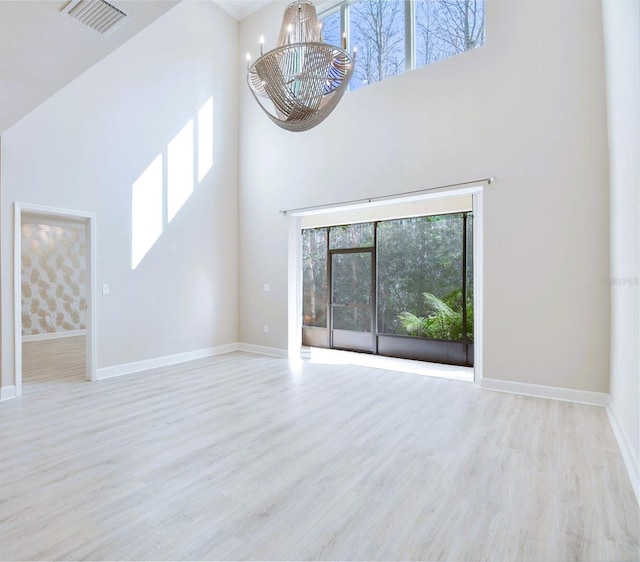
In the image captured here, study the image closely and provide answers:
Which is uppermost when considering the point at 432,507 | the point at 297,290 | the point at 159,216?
the point at 159,216

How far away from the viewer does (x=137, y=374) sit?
16.2 ft

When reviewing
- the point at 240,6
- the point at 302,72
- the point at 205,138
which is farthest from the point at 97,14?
the point at 240,6

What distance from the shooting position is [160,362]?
5.41 meters

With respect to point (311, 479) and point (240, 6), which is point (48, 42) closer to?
point (311, 479)

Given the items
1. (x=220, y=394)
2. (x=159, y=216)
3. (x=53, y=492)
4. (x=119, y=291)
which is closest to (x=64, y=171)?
(x=159, y=216)

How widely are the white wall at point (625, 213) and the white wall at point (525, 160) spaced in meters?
0.26

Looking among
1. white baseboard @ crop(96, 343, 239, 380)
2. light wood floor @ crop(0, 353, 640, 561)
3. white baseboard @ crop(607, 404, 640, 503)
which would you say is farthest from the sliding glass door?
white baseboard @ crop(607, 404, 640, 503)

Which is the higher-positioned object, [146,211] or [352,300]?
[146,211]

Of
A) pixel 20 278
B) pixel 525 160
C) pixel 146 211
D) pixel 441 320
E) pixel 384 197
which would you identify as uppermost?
pixel 525 160

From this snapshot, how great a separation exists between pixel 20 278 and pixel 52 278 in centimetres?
503

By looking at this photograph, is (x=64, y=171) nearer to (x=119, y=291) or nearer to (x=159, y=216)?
(x=159, y=216)

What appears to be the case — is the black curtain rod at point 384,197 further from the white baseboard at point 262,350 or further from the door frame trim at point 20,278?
the door frame trim at point 20,278

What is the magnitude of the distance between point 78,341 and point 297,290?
17.2 feet

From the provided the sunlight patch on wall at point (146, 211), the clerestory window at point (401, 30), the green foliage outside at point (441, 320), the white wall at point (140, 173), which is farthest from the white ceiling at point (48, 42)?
the green foliage outside at point (441, 320)
